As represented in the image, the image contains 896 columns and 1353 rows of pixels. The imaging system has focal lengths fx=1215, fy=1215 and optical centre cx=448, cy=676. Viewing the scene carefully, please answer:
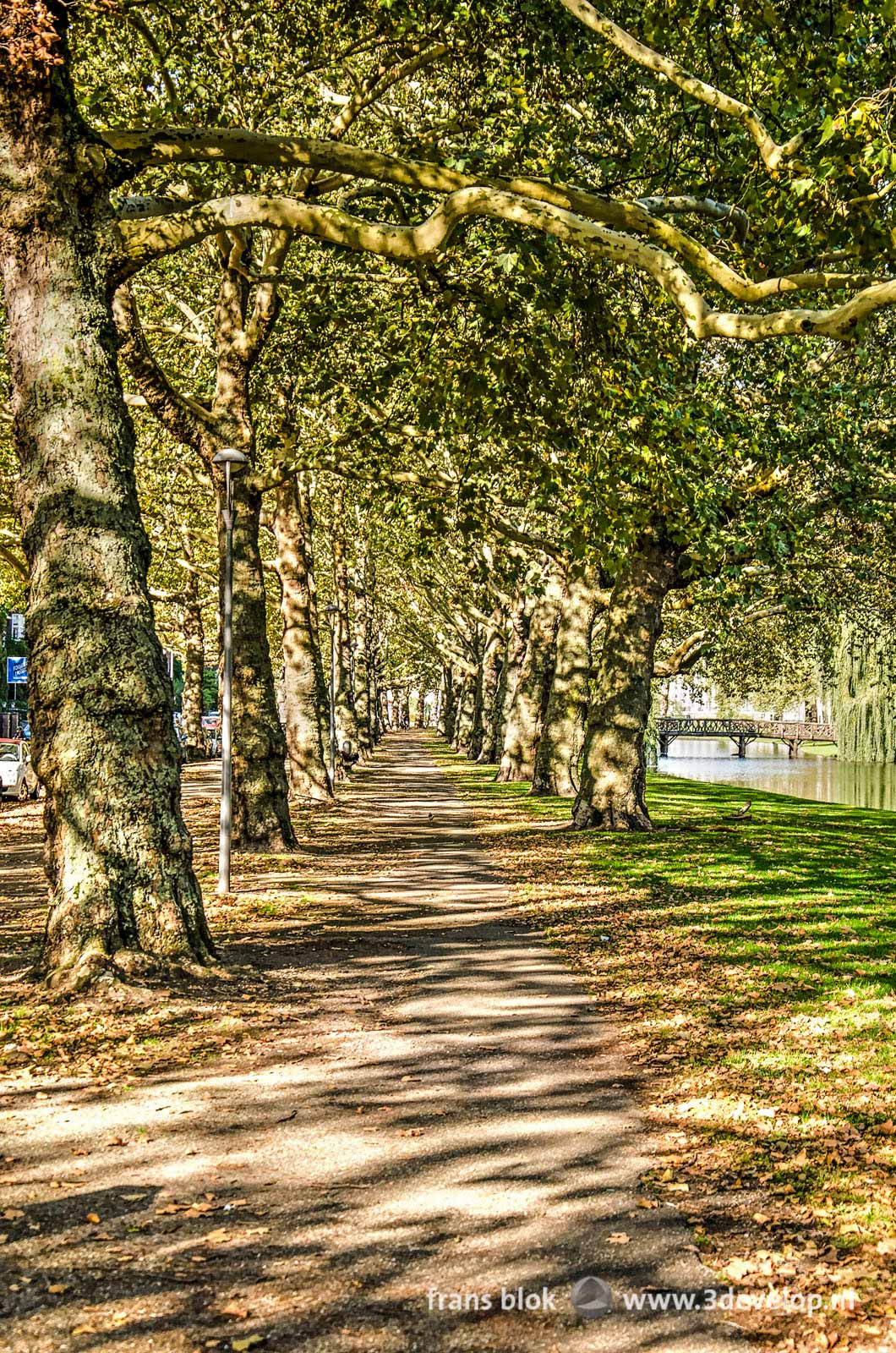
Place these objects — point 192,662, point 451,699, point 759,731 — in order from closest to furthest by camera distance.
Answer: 1. point 192,662
2. point 451,699
3. point 759,731

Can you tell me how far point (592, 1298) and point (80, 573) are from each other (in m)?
5.72

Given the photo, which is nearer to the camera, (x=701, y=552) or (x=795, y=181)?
(x=795, y=181)

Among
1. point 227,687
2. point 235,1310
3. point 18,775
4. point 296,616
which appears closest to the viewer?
point 235,1310

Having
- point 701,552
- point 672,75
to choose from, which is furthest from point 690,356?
point 672,75

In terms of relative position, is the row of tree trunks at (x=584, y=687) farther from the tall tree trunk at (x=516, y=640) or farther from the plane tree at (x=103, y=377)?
the plane tree at (x=103, y=377)

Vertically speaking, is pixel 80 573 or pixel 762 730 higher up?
pixel 80 573

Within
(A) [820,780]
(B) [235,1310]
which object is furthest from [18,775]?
(A) [820,780]

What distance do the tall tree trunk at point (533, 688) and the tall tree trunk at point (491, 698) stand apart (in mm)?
7215

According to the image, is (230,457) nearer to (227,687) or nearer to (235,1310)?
(227,687)

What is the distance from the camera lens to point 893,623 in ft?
98.0

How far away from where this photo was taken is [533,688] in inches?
1259

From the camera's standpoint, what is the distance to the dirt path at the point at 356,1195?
379 cm

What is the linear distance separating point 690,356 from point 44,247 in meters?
7.69

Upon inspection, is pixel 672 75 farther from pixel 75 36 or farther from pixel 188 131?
pixel 75 36
